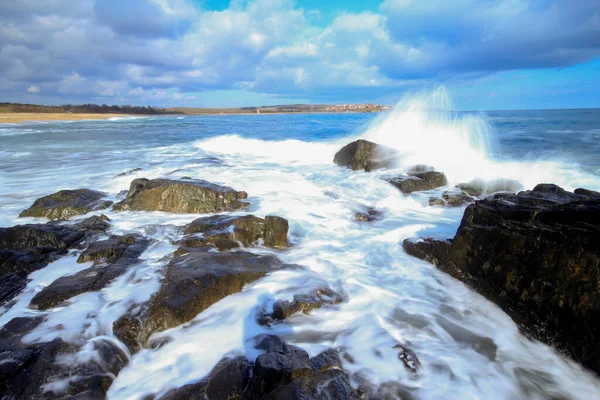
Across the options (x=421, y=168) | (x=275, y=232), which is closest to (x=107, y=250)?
(x=275, y=232)

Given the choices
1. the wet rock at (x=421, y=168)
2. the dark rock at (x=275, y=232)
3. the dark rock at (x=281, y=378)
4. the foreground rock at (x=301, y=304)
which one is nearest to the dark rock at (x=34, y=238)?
the dark rock at (x=275, y=232)

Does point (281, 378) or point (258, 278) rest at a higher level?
point (281, 378)

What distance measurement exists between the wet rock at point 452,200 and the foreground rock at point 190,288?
4573 mm

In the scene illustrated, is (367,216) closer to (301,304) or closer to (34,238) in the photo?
(301,304)

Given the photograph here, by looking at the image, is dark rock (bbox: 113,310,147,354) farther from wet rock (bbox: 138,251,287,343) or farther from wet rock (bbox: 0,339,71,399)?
wet rock (bbox: 0,339,71,399)

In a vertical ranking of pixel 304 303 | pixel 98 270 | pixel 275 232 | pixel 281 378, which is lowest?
pixel 304 303

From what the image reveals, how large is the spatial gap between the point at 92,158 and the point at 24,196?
26.0ft

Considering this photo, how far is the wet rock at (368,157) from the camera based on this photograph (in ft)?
35.8

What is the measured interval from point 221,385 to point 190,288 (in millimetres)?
1449

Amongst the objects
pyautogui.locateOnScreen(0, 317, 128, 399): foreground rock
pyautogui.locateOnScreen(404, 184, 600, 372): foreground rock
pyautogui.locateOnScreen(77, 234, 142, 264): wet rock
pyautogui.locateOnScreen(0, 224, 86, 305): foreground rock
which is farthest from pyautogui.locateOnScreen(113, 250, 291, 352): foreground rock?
pyautogui.locateOnScreen(404, 184, 600, 372): foreground rock

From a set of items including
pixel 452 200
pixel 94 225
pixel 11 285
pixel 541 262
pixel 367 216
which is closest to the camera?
pixel 541 262

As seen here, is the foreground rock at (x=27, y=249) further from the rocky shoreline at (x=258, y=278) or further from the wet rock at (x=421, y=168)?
the wet rock at (x=421, y=168)

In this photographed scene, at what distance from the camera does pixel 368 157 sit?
11.1 m

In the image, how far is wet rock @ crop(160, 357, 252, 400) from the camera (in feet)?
7.55
